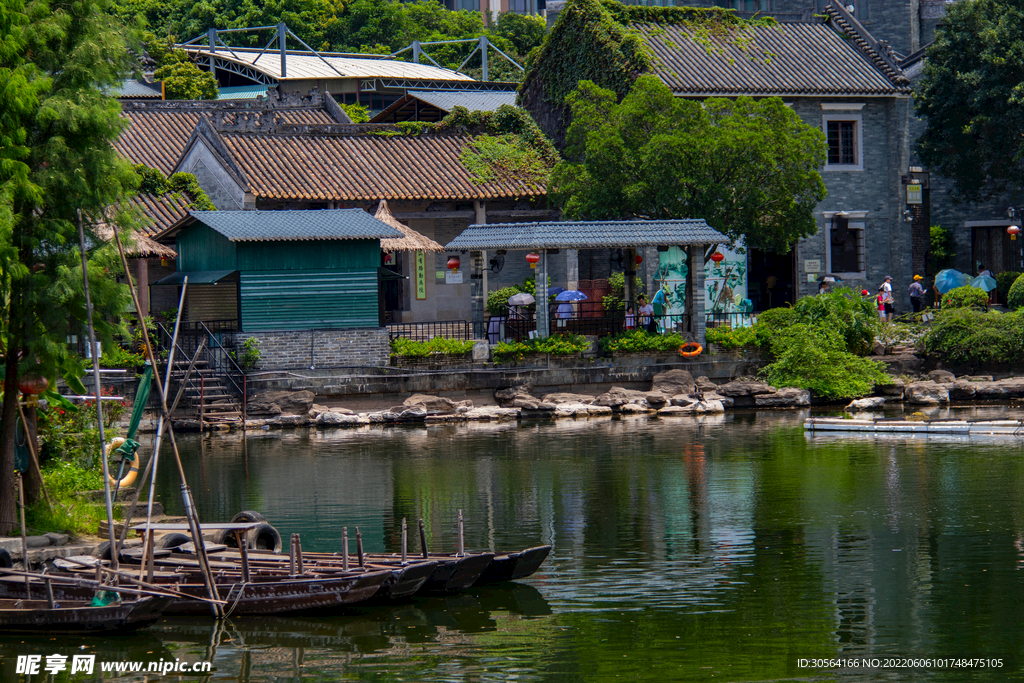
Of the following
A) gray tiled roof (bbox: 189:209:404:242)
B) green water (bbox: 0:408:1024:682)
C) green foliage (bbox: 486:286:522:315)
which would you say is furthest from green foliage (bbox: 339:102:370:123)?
green water (bbox: 0:408:1024:682)

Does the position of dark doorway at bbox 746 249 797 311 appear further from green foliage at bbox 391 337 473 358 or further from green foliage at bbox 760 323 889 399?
green foliage at bbox 391 337 473 358

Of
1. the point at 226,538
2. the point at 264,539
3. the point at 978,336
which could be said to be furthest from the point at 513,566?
the point at 978,336

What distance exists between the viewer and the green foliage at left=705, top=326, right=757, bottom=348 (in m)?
34.4

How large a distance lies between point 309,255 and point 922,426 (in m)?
15.5

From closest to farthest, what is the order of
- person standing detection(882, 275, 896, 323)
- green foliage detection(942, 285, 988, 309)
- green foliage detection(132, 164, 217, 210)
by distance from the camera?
green foliage detection(942, 285, 988, 309) < green foliage detection(132, 164, 217, 210) < person standing detection(882, 275, 896, 323)

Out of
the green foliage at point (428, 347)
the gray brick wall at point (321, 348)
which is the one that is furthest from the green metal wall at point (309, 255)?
the green foliage at point (428, 347)

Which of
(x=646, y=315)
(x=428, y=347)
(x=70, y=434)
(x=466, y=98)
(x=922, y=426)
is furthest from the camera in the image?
(x=466, y=98)

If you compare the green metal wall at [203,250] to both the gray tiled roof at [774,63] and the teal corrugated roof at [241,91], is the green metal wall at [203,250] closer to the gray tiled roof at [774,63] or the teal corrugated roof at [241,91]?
the gray tiled roof at [774,63]

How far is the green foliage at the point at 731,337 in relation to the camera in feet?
113

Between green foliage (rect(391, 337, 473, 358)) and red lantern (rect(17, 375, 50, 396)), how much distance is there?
16.8 m

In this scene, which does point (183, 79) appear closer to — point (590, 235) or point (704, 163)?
point (590, 235)

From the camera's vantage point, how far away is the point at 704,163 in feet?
114

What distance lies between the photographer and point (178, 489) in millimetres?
22906

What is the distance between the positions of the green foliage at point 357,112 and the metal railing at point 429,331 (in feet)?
55.5
